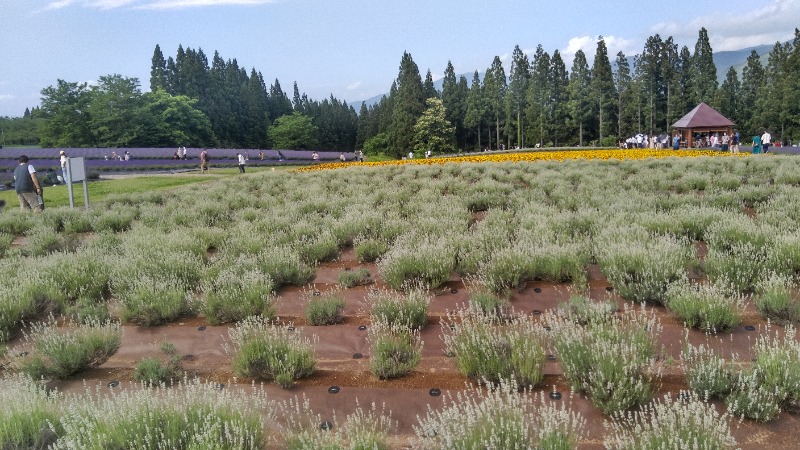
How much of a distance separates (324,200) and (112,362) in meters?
7.90

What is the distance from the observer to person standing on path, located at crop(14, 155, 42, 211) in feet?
47.3

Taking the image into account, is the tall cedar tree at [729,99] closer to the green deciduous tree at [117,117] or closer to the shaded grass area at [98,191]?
the shaded grass area at [98,191]

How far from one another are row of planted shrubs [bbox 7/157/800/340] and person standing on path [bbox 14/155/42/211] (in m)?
2.83

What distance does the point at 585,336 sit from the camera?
4395 millimetres

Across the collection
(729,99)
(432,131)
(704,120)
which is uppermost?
(729,99)

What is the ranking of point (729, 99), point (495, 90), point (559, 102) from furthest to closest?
1. point (495, 90)
2. point (559, 102)
3. point (729, 99)

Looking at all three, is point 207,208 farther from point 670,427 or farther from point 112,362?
point 670,427

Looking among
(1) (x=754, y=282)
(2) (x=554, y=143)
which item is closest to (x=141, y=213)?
(1) (x=754, y=282)

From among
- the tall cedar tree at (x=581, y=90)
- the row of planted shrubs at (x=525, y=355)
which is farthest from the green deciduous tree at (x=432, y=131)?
the row of planted shrubs at (x=525, y=355)

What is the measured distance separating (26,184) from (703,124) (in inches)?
1994

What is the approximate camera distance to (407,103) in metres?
76.2

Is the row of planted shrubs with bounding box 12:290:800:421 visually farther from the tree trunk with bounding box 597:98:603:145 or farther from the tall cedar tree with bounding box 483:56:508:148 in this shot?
the tall cedar tree with bounding box 483:56:508:148

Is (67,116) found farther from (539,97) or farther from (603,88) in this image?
(603,88)

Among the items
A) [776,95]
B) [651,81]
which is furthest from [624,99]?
[776,95]
